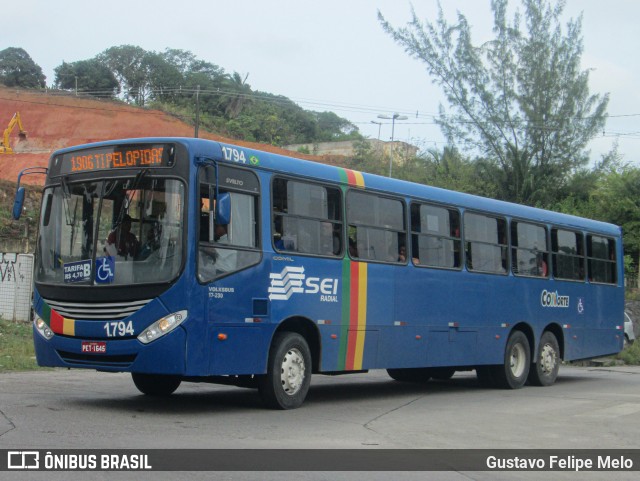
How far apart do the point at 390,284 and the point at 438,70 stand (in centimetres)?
2998

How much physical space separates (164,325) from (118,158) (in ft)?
7.18

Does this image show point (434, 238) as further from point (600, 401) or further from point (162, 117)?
point (162, 117)

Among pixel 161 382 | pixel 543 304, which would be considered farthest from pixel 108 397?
→ pixel 543 304

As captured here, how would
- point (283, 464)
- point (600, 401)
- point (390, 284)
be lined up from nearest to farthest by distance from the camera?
point (283, 464) < point (390, 284) < point (600, 401)

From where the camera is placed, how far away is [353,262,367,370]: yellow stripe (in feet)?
41.5

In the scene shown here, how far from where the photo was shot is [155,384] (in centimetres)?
1251

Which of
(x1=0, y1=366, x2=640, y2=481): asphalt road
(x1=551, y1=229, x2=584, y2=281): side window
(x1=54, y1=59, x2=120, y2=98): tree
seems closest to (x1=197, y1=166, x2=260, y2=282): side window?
(x1=0, y1=366, x2=640, y2=481): asphalt road

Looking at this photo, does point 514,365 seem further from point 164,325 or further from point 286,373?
point 164,325

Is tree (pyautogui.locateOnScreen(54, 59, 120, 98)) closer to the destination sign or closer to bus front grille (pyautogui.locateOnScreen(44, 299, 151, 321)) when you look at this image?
the destination sign

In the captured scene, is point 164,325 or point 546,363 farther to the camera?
point 546,363

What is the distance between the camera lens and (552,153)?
134ft

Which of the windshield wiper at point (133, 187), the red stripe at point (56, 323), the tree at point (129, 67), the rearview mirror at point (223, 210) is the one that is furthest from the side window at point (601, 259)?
the tree at point (129, 67)

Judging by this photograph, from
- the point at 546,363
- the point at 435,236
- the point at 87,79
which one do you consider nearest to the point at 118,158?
the point at 435,236

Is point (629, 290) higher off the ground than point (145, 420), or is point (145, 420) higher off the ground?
point (629, 290)
